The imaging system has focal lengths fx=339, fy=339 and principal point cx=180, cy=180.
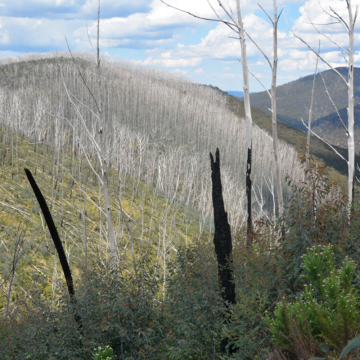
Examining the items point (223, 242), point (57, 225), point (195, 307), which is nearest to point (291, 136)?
point (57, 225)

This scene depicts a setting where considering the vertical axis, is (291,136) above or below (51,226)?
above

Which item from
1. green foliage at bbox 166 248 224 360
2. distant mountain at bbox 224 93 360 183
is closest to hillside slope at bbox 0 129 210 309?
green foliage at bbox 166 248 224 360

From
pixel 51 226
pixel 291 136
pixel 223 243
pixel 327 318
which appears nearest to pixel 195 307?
pixel 223 243

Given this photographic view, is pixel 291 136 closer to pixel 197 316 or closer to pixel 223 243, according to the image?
pixel 223 243

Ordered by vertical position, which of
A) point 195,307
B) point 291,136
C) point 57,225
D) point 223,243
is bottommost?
point 57,225

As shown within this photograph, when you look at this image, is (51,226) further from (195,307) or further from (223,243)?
(223,243)

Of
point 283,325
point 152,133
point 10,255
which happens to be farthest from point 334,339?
point 152,133

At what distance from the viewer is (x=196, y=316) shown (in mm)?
4863

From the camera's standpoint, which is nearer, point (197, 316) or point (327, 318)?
point (327, 318)

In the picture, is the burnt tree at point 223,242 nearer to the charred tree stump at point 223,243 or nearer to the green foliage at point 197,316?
the charred tree stump at point 223,243

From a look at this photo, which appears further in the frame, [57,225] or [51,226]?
[57,225]

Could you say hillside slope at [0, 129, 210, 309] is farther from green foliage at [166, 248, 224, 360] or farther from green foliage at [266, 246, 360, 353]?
green foliage at [266, 246, 360, 353]

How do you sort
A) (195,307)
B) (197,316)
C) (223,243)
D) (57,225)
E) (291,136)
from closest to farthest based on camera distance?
(195,307) < (197,316) < (223,243) < (57,225) < (291,136)

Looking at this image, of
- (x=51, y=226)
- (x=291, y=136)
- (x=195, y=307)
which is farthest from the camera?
(x=291, y=136)
